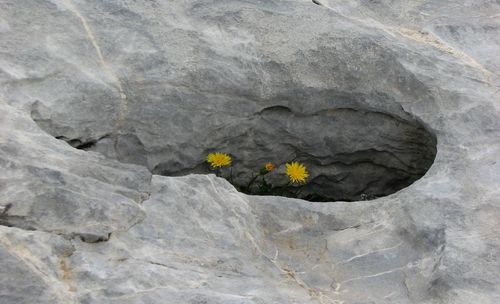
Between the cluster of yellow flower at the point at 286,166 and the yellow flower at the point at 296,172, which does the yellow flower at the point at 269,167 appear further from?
the yellow flower at the point at 296,172

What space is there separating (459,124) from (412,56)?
1.86 ft

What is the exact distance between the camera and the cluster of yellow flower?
4.26 m

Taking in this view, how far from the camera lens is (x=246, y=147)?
446 cm

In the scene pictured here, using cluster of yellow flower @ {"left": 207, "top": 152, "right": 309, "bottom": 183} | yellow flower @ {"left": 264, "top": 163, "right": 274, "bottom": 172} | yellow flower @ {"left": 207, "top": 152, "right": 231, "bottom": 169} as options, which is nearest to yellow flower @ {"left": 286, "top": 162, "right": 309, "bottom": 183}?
cluster of yellow flower @ {"left": 207, "top": 152, "right": 309, "bottom": 183}

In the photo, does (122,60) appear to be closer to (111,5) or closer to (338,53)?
(111,5)

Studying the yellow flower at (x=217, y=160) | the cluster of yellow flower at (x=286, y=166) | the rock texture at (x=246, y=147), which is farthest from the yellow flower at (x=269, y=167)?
the yellow flower at (x=217, y=160)

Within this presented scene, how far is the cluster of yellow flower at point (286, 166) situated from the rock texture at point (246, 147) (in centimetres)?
9

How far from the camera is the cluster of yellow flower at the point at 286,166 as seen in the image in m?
4.26

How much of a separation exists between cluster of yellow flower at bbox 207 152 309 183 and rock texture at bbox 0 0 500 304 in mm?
88

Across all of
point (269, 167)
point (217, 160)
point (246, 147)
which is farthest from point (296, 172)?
point (217, 160)

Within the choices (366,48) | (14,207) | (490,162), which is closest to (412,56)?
(366,48)

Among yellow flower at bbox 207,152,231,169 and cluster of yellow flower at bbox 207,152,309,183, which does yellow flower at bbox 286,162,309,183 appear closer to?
cluster of yellow flower at bbox 207,152,309,183

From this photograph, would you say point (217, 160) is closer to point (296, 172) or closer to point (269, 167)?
point (269, 167)

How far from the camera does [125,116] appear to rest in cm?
403
